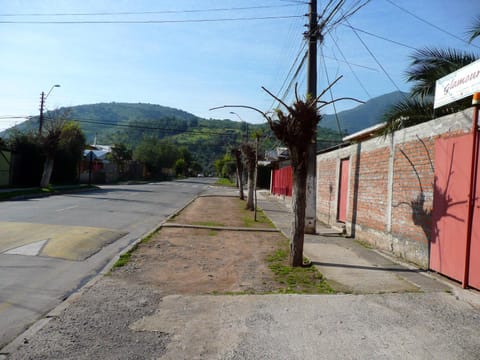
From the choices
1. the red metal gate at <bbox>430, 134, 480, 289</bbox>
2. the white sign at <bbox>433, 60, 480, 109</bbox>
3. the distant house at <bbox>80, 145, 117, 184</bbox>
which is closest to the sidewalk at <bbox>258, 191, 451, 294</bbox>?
the red metal gate at <bbox>430, 134, 480, 289</bbox>

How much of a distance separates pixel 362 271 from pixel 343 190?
20.8ft

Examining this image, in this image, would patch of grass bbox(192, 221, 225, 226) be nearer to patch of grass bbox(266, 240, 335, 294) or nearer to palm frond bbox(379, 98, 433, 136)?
patch of grass bbox(266, 240, 335, 294)

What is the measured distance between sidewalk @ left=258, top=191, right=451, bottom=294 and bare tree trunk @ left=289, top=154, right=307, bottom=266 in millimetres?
453

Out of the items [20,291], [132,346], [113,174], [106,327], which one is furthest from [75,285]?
[113,174]

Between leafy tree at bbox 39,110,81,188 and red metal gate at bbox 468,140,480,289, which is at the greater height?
leafy tree at bbox 39,110,81,188

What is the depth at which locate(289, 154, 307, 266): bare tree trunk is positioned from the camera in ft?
25.2

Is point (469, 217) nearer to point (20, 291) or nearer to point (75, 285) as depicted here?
point (75, 285)

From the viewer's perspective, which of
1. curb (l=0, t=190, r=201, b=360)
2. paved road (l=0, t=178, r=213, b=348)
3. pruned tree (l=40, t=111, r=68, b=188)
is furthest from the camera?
pruned tree (l=40, t=111, r=68, b=188)

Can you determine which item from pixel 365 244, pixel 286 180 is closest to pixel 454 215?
pixel 365 244

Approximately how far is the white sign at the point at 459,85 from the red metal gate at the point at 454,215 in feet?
2.09

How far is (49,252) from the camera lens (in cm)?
805

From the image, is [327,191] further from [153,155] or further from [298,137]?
[153,155]

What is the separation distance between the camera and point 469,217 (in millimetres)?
5793

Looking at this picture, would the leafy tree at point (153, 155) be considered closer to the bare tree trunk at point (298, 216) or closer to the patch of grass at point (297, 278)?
the patch of grass at point (297, 278)
